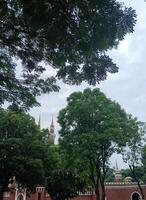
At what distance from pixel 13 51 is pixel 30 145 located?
22.8m

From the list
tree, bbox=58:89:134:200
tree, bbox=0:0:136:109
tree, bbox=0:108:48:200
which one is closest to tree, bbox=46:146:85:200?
tree, bbox=0:108:48:200

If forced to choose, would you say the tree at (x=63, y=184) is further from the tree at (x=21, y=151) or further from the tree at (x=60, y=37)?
the tree at (x=60, y=37)

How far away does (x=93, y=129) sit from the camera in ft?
78.2

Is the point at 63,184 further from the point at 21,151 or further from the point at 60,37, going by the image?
the point at 60,37

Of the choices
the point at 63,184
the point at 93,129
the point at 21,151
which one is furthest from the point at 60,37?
Result: the point at 63,184

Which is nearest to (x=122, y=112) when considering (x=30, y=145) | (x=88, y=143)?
(x=88, y=143)

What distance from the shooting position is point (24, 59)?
30.2 feet

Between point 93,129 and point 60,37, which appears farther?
point 93,129

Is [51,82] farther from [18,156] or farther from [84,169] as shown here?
[18,156]

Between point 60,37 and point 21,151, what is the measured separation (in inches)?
976

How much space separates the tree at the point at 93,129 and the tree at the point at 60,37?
533 inches

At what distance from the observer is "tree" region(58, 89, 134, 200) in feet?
76.0

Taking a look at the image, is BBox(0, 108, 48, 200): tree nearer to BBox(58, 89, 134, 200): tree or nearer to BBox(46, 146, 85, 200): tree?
BBox(46, 146, 85, 200): tree

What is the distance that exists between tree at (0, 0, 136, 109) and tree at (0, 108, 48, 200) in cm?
2033
